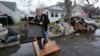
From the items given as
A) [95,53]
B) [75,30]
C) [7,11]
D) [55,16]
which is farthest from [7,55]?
[55,16]

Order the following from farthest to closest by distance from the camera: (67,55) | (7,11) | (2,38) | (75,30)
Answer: (7,11)
(75,30)
(2,38)
(67,55)

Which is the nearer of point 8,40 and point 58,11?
point 8,40

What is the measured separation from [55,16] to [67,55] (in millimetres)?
31917

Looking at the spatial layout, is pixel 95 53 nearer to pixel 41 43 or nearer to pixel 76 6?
pixel 41 43

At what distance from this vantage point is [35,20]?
753cm

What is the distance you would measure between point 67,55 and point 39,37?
1.51 metres

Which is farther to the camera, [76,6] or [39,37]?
[76,6]

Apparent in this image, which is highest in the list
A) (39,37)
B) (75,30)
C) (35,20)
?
(35,20)

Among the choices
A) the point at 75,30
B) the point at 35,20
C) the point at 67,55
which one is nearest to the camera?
the point at 35,20

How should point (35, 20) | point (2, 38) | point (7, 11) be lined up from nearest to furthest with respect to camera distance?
point (35, 20)
point (2, 38)
point (7, 11)

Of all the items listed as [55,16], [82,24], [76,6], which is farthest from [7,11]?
[76,6]

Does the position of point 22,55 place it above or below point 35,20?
below

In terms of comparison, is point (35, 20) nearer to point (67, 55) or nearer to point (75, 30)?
point (67, 55)

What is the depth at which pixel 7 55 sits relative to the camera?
8.76 meters
